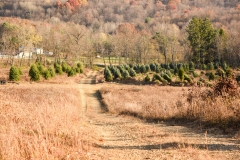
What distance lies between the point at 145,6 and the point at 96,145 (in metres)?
190

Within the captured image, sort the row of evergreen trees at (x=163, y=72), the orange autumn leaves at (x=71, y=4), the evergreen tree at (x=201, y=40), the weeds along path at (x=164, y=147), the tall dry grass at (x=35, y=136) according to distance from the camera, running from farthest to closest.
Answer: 1. the orange autumn leaves at (x=71, y=4)
2. the evergreen tree at (x=201, y=40)
3. the row of evergreen trees at (x=163, y=72)
4. the weeds along path at (x=164, y=147)
5. the tall dry grass at (x=35, y=136)

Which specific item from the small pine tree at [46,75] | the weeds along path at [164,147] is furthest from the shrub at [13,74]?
the weeds along path at [164,147]

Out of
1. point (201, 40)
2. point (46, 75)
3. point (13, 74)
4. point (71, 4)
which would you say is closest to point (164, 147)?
point (13, 74)

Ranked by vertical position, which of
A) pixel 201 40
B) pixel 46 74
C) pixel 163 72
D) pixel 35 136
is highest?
pixel 201 40

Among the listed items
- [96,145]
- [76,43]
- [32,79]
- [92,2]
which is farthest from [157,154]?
[92,2]

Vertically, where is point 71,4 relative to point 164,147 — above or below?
above

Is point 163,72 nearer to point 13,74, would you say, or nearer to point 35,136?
point 13,74

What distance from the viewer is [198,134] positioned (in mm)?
7449

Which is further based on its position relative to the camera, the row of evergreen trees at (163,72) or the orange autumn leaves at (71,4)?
the orange autumn leaves at (71,4)

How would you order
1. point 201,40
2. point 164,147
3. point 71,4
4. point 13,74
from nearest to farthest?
1. point 164,147
2. point 13,74
3. point 201,40
4. point 71,4

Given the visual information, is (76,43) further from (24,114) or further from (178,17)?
(178,17)

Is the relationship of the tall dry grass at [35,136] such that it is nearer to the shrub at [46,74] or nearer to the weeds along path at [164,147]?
the weeds along path at [164,147]

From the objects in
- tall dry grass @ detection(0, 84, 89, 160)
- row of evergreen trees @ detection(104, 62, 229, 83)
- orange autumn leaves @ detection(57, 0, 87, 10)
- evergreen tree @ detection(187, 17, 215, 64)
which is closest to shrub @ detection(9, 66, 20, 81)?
row of evergreen trees @ detection(104, 62, 229, 83)

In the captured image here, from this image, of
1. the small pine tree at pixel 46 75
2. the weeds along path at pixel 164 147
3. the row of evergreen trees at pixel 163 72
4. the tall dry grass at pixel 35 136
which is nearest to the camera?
the tall dry grass at pixel 35 136
